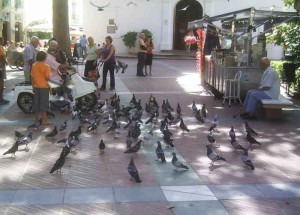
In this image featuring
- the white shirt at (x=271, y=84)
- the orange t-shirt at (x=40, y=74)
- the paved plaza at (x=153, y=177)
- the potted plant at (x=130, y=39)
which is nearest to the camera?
the paved plaza at (x=153, y=177)

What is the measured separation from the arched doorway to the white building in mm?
267

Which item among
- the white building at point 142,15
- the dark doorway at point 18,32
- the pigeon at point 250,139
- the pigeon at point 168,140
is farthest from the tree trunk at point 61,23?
the dark doorway at point 18,32

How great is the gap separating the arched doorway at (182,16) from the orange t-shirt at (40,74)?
25.2 metres

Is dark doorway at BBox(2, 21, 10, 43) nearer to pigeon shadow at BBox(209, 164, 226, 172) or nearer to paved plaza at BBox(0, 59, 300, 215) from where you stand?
paved plaza at BBox(0, 59, 300, 215)

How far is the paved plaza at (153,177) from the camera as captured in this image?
5.15 m

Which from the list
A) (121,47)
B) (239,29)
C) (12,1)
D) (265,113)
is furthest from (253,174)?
(12,1)

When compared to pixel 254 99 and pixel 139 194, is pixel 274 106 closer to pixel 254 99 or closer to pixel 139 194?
pixel 254 99

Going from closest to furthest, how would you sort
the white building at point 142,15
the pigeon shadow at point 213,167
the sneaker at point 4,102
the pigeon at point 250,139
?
the pigeon shadow at point 213,167 < the pigeon at point 250,139 < the sneaker at point 4,102 < the white building at point 142,15

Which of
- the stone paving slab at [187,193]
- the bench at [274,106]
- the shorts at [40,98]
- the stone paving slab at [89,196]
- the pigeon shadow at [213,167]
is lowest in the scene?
the stone paving slab at [89,196]

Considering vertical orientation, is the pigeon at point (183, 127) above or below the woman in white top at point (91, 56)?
below

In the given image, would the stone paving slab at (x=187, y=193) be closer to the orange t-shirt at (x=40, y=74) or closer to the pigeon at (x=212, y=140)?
the pigeon at (x=212, y=140)

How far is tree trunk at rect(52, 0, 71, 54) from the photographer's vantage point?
54.6ft

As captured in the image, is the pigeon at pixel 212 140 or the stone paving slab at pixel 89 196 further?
the pigeon at pixel 212 140

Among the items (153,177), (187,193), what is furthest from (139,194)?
(153,177)
